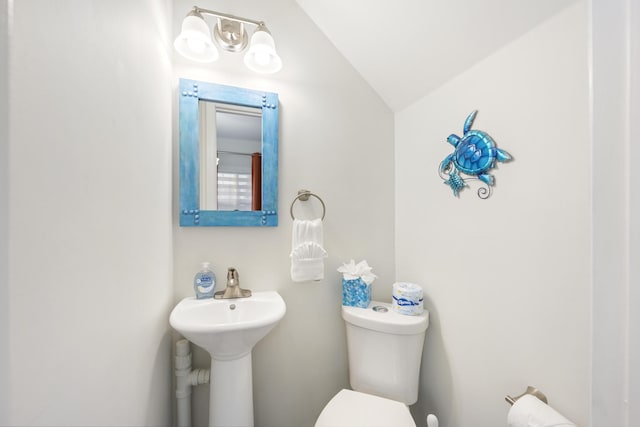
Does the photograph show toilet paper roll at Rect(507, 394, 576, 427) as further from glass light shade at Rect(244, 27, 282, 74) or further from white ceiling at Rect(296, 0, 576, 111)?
glass light shade at Rect(244, 27, 282, 74)

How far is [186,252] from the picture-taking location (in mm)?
1126

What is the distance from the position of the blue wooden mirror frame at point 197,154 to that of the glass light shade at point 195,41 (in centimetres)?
11

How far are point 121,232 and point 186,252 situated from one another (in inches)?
21.5

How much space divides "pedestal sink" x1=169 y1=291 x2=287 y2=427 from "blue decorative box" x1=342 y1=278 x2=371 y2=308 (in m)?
0.37

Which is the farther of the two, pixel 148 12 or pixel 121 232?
A: pixel 148 12

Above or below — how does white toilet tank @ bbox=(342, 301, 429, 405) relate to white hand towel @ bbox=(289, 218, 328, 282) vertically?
below

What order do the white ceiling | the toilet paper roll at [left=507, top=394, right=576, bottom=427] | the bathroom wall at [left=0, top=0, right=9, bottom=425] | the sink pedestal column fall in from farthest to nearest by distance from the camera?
1. the sink pedestal column
2. the white ceiling
3. the toilet paper roll at [left=507, top=394, right=576, bottom=427]
4. the bathroom wall at [left=0, top=0, right=9, bottom=425]

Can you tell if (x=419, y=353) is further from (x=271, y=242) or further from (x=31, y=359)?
(x=31, y=359)

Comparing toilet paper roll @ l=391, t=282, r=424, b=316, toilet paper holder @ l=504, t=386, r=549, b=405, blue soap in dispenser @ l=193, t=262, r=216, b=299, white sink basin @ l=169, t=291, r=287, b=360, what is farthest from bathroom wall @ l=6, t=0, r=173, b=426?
toilet paper holder @ l=504, t=386, r=549, b=405

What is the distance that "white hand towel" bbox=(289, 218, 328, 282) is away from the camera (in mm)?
1165

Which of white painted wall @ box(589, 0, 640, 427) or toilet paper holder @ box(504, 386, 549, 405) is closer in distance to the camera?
white painted wall @ box(589, 0, 640, 427)

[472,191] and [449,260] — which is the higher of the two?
[472,191]

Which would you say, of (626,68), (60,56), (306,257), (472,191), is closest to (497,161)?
(472,191)

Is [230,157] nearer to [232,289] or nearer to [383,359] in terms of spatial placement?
[232,289]
